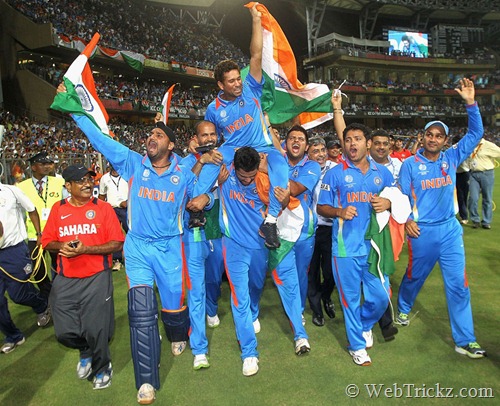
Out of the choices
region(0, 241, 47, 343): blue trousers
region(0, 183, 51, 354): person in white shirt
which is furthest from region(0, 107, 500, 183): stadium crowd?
region(0, 241, 47, 343): blue trousers

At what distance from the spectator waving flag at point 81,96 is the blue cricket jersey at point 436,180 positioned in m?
3.39

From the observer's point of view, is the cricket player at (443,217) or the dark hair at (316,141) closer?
→ the cricket player at (443,217)

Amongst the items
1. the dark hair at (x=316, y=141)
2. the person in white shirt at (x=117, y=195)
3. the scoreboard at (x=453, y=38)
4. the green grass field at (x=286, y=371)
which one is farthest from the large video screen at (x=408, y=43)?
the green grass field at (x=286, y=371)

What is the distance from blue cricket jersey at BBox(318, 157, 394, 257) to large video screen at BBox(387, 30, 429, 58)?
51609 millimetres

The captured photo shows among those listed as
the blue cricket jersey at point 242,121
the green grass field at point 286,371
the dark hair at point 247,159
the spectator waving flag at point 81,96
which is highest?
the spectator waving flag at point 81,96

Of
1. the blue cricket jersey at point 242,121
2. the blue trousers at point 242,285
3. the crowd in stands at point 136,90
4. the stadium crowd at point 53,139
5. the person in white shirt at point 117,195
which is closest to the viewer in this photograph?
the blue trousers at point 242,285

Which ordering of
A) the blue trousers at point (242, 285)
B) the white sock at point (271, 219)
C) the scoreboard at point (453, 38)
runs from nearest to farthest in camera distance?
the white sock at point (271, 219) < the blue trousers at point (242, 285) < the scoreboard at point (453, 38)

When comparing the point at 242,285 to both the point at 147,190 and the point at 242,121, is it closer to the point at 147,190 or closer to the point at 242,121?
the point at 147,190

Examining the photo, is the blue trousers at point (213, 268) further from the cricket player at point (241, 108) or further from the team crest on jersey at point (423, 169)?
the team crest on jersey at point (423, 169)

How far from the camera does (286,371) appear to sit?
3.99 metres

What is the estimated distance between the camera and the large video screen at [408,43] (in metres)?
49.5

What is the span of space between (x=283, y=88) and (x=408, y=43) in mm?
52131

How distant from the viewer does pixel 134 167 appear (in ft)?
13.0

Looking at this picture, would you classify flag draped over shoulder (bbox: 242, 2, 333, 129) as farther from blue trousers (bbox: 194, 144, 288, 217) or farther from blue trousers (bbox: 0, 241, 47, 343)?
blue trousers (bbox: 0, 241, 47, 343)
